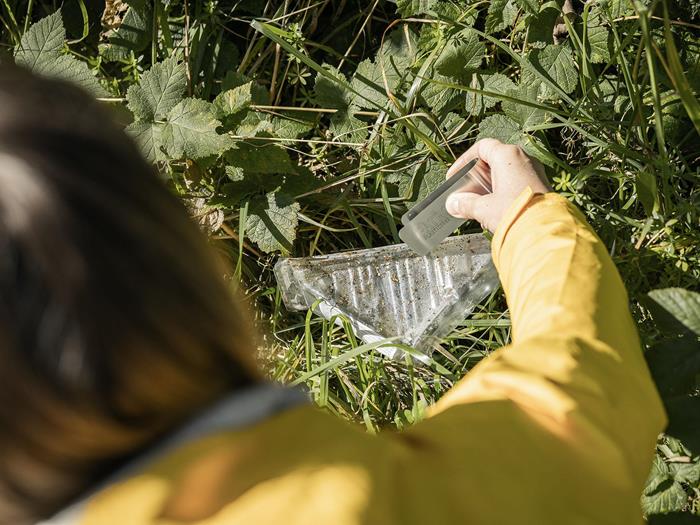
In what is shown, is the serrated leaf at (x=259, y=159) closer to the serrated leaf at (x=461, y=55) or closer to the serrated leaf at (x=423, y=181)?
the serrated leaf at (x=423, y=181)

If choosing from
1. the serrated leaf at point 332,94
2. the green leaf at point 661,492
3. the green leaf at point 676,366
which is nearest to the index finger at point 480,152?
the serrated leaf at point 332,94

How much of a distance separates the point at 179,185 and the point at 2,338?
107cm

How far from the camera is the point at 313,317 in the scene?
5.68 feet

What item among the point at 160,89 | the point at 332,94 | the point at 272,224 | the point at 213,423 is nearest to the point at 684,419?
the point at 213,423

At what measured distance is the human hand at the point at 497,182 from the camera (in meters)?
1.29

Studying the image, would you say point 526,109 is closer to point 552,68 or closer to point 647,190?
point 552,68

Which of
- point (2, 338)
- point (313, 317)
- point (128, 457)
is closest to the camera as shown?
point (2, 338)

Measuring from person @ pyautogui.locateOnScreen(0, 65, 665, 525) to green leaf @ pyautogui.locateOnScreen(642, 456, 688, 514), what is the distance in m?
0.44

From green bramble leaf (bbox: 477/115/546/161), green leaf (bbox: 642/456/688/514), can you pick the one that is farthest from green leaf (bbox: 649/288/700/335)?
green bramble leaf (bbox: 477/115/546/161)

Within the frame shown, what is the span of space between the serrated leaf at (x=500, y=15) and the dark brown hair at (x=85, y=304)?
1.00 metres

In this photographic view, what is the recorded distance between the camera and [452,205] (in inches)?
55.9

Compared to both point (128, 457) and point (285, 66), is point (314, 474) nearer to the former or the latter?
point (128, 457)

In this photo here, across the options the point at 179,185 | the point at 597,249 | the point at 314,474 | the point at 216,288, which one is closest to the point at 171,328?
the point at 216,288

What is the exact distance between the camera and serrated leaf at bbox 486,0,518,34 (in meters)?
1.55
